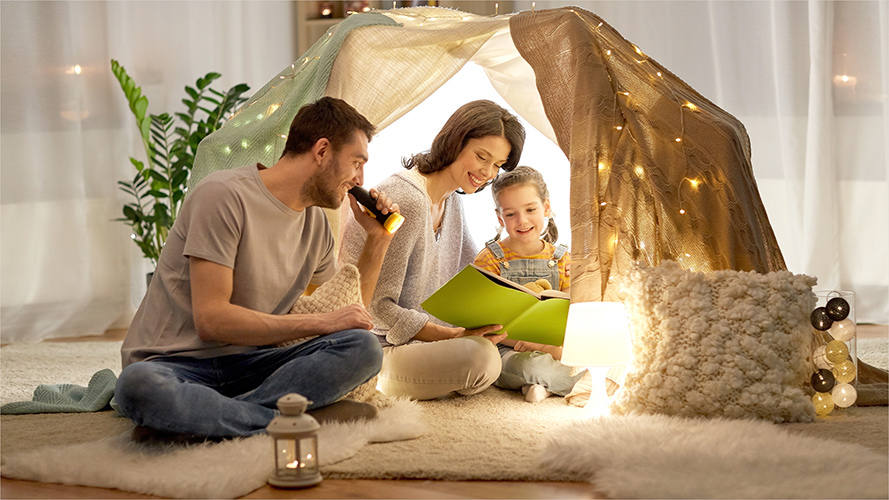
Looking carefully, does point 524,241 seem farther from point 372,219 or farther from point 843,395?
point 843,395

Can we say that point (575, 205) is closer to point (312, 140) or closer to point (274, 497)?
point (312, 140)

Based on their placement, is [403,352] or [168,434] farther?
[403,352]

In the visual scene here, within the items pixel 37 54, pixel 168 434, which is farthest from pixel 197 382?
pixel 37 54

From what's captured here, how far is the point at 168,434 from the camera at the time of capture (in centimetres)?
165

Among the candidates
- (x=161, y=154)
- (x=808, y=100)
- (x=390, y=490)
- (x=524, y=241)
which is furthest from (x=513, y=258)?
(x=808, y=100)

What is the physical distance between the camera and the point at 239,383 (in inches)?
69.6

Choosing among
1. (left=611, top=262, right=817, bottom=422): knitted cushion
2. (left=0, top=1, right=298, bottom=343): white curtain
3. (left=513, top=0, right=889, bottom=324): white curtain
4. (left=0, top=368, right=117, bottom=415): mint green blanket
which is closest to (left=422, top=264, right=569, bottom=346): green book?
(left=611, top=262, right=817, bottom=422): knitted cushion

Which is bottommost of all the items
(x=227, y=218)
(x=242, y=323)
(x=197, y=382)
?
(x=197, y=382)

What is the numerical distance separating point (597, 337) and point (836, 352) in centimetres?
52

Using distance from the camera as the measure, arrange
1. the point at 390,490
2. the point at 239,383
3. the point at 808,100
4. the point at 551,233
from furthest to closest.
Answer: the point at 808,100
the point at 551,233
the point at 239,383
the point at 390,490

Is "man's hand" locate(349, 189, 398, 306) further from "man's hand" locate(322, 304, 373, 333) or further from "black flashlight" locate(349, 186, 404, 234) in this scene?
"man's hand" locate(322, 304, 373, 333)

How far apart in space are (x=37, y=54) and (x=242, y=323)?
7.97 ft

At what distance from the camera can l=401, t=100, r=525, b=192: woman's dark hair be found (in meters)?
2.26

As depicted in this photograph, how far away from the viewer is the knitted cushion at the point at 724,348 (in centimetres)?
175
